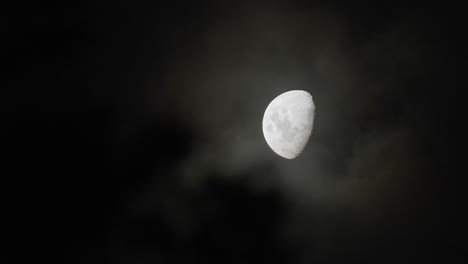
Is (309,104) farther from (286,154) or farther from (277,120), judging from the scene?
(286,154)

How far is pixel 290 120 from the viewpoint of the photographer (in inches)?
297

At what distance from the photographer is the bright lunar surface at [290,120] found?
7574mm

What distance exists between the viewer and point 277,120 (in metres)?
7.66

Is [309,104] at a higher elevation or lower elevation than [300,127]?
higher

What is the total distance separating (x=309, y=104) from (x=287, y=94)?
65 centimetres

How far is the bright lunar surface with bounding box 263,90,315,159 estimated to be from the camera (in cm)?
757

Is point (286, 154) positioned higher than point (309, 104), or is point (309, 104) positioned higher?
point (309, 104)

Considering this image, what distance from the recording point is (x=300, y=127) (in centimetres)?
759

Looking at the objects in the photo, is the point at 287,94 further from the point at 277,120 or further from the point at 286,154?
the point at 286,154

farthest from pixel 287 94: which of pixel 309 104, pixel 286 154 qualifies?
pixel 286 154

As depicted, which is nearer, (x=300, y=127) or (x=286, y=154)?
(x=300, y=127)

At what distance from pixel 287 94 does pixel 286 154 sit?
1622 mm

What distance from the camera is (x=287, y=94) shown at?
7.93 meters

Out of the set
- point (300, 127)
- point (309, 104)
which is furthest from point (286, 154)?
point (309, 104)
